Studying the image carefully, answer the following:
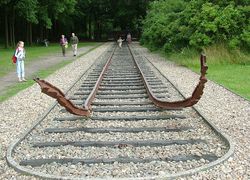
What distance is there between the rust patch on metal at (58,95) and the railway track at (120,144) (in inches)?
10.1

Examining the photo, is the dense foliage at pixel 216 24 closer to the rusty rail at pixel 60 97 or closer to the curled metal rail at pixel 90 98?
the curled metal rail at pixel 90 98

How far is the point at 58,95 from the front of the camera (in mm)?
8227

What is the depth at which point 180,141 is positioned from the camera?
24.7 feet

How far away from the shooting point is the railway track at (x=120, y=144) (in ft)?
20.7

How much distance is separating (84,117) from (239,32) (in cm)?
1515

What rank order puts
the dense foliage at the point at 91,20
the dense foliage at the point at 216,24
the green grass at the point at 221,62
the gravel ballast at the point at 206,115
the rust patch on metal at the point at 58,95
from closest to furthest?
the gravel ballast at the point at 206,115 → the rust patch on metal at the point at 58,95 → the green grass at the point at 221,62 → the dense foliage at the point at 216,24 → the dense foliage at the point at 91,20

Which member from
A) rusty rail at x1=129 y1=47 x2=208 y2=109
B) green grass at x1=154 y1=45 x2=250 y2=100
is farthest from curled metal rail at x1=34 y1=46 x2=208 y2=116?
green grass at x1=154 y1=45 x2=250 y2=100

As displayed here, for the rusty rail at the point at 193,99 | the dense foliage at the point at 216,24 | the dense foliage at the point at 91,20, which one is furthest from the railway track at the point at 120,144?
the dense foliage at the point at 91,20

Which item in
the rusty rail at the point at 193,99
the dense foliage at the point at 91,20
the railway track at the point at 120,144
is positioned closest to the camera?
the railway track at the point at 120,144

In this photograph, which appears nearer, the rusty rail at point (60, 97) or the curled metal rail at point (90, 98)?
the rusty rail at point (60, 97)

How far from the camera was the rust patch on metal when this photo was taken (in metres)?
7.82

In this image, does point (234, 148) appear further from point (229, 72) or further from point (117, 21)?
point (117, 21)

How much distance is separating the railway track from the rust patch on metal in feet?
0.84

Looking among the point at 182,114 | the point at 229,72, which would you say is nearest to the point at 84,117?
the point at 182,114
